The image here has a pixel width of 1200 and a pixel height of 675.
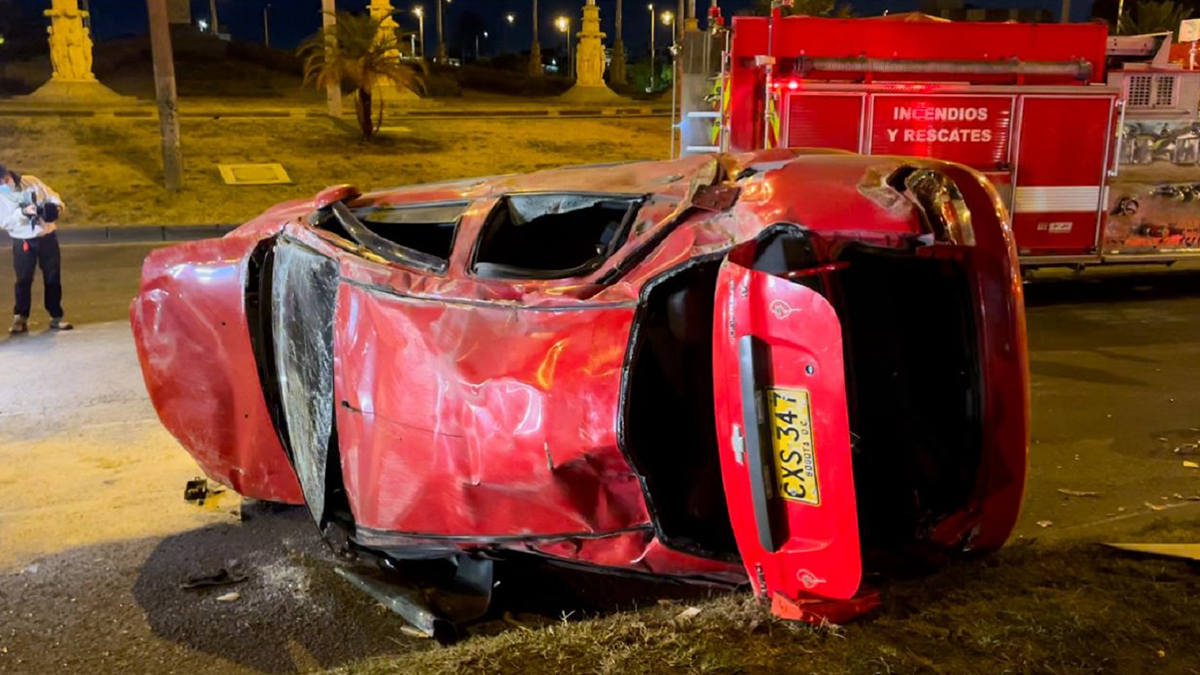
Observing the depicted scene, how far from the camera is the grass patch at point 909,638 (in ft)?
9.44

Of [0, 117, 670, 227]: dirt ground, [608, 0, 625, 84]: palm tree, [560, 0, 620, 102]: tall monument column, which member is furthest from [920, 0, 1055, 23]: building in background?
[608, 0, 625, 84]: palm tree

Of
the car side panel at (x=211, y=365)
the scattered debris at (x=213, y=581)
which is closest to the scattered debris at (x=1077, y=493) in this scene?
the car side panel at (x=211, y=365)

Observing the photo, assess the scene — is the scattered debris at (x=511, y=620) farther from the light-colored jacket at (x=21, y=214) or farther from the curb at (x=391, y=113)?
the curb at (x=391, y=113)

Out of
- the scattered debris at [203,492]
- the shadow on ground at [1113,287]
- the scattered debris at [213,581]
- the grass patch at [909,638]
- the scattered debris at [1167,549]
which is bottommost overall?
the shadow on ground at [1113,287]

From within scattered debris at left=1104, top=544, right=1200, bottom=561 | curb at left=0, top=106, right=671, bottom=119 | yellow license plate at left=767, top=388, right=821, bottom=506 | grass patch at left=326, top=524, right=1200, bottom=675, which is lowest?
scattered debris at left=1104, top=544, right=1200, bottom=561

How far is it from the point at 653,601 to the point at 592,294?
1.37 m

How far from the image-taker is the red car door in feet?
8.94

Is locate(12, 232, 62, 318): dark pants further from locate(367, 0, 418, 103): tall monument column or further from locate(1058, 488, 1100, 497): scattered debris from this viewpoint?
locate(367, 0, 418, 103): tall monument column

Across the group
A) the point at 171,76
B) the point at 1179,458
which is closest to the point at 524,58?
the point at 171,76

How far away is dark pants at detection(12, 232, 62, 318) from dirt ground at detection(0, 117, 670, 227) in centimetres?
721

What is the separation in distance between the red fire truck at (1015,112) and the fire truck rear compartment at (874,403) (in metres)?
6.24

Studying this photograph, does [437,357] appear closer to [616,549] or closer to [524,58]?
[616,549]

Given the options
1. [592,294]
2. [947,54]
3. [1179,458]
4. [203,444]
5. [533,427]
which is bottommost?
[1179,458]

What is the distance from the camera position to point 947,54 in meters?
9.77
